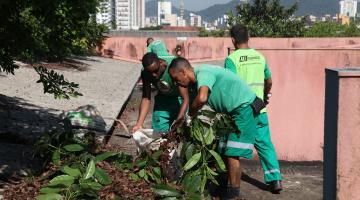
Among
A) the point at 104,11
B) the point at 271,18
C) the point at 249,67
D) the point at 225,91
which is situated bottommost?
the point at 225,91

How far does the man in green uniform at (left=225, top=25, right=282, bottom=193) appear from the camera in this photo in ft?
19.0

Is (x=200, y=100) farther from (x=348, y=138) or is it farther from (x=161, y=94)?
(x=348, y=138)

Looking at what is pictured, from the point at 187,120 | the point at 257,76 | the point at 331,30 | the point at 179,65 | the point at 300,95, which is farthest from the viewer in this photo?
the point at 331,30

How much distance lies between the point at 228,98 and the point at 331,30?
38.1m

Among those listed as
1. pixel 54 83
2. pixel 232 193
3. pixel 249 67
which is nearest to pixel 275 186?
pixel 232 193

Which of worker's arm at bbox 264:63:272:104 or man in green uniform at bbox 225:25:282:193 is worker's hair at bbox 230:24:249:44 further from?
worker's arm at bbox 264:63:272:104

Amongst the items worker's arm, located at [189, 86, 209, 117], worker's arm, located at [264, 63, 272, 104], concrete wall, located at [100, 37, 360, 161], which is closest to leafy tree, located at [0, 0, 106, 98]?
worker's arm, located at [189, 86, 209, 117]

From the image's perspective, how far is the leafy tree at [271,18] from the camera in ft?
110

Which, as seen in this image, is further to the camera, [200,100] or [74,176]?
[200,100]

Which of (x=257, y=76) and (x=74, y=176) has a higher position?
(x=257, y=76)

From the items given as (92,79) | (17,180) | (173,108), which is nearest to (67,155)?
(17,180)

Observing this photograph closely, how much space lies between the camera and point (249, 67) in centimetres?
577

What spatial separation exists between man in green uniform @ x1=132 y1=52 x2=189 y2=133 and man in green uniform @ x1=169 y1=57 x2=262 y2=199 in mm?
146

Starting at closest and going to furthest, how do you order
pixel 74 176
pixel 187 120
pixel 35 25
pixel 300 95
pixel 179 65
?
pixel 74 176 → pixel 35 25 → pixel 187 120 → pixel 179 65 → pixel 300 95
